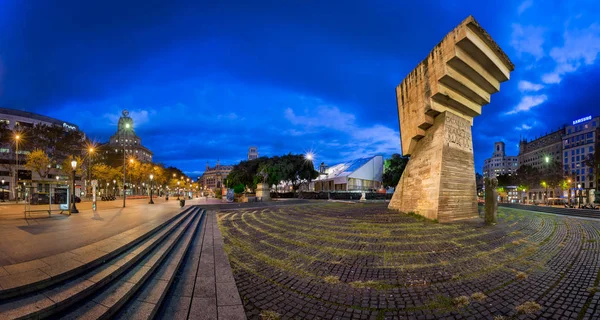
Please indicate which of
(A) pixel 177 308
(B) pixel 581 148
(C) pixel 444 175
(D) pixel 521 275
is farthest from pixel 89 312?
(B) pixel 581 148

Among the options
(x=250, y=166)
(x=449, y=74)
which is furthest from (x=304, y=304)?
(x=250, y=166)

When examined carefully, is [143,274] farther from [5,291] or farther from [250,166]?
[250,166]

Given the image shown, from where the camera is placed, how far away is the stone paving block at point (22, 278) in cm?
333

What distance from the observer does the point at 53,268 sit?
404cm

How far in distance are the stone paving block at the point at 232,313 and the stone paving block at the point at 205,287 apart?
0.60m

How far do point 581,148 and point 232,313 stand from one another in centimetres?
11230

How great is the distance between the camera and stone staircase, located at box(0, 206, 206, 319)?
3.13m

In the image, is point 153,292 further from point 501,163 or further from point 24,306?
point 501,163

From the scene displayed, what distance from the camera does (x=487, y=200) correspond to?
39.0 ft

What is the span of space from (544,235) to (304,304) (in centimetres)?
1057

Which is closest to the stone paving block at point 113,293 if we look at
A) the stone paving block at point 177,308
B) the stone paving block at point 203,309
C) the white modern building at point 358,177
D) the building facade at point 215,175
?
the stone paving block at point 177,308

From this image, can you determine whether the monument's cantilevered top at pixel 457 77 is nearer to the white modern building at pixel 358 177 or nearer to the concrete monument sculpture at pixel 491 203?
the concrete monument sculpture at pixel 491 203

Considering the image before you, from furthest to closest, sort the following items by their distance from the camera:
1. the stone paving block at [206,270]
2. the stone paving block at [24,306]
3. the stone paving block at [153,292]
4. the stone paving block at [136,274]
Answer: the stone paving block at [206,270] < the stone paving block at [136,274] < the stone paving block at [153,292] < the stone paving block at [24,306]

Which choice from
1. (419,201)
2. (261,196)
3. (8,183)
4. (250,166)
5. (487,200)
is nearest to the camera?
(487,200)
